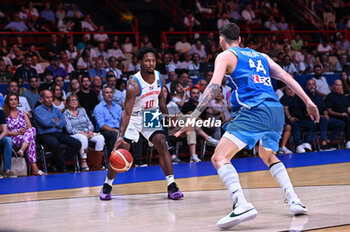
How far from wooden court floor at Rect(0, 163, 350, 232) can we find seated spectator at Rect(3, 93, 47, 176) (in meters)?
2.15

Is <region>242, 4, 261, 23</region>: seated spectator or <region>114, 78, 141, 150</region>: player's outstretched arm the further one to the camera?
<region>242, 4, 261, 23</region>: seated spectator

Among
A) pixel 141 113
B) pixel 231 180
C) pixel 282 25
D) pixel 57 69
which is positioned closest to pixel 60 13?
pixel 57 69

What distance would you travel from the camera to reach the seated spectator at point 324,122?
11.3 m

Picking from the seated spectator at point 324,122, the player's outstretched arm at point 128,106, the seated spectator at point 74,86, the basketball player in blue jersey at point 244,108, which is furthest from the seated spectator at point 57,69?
the basketball player in blue jersey at point 244,108

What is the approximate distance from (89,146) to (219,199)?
169 inches

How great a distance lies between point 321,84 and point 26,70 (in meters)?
6.89

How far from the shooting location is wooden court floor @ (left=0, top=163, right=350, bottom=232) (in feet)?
14.6

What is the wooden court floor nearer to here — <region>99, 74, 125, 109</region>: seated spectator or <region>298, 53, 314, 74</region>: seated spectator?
<region>99, 74, 125, 109</region>: seated spectator

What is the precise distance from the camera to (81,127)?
9.54 metres

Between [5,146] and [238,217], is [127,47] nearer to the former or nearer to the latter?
[5,146]

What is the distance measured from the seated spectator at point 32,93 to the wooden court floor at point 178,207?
11.2 ft

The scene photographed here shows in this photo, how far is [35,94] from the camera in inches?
396

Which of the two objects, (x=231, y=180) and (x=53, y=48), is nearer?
(x=231, y=180)

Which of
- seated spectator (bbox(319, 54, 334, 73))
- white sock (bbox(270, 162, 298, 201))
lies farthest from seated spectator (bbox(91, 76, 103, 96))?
seated spectator (bbox(319, 54, 334, 73))
